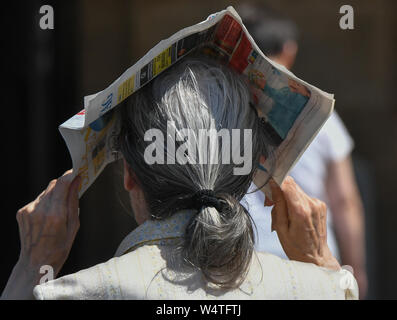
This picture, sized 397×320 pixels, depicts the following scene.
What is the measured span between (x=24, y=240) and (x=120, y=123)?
0.34 meters

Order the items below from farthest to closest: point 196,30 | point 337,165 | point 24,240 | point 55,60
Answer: point 55,60 < point 337,165 < point 24,240 < point 196,30

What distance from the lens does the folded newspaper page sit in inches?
62.4

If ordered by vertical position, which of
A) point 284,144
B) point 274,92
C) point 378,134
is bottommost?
point 378,134

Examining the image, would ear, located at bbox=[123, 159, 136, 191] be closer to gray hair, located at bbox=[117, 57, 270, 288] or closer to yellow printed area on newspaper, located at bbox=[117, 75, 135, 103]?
gray hair, located at bbox=[117, 57, 270, 288]

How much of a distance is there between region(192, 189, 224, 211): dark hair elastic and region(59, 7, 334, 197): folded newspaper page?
0.26m

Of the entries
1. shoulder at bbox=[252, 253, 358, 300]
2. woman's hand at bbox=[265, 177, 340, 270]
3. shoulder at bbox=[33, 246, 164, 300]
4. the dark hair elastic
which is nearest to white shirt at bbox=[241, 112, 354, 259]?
woman's hand at bbox=[265, 177, 340, 270]

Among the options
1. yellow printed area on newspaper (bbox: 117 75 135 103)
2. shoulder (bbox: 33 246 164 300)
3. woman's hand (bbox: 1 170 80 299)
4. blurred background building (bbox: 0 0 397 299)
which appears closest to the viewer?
shoulder (bbox: 33 246 164 300)

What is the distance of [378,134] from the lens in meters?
5.12

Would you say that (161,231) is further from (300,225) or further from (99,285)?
(300,225)

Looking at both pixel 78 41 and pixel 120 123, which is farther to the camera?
pixel 78 41

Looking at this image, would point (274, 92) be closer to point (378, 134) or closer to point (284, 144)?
point (284, 144)

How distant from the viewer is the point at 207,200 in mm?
1516
